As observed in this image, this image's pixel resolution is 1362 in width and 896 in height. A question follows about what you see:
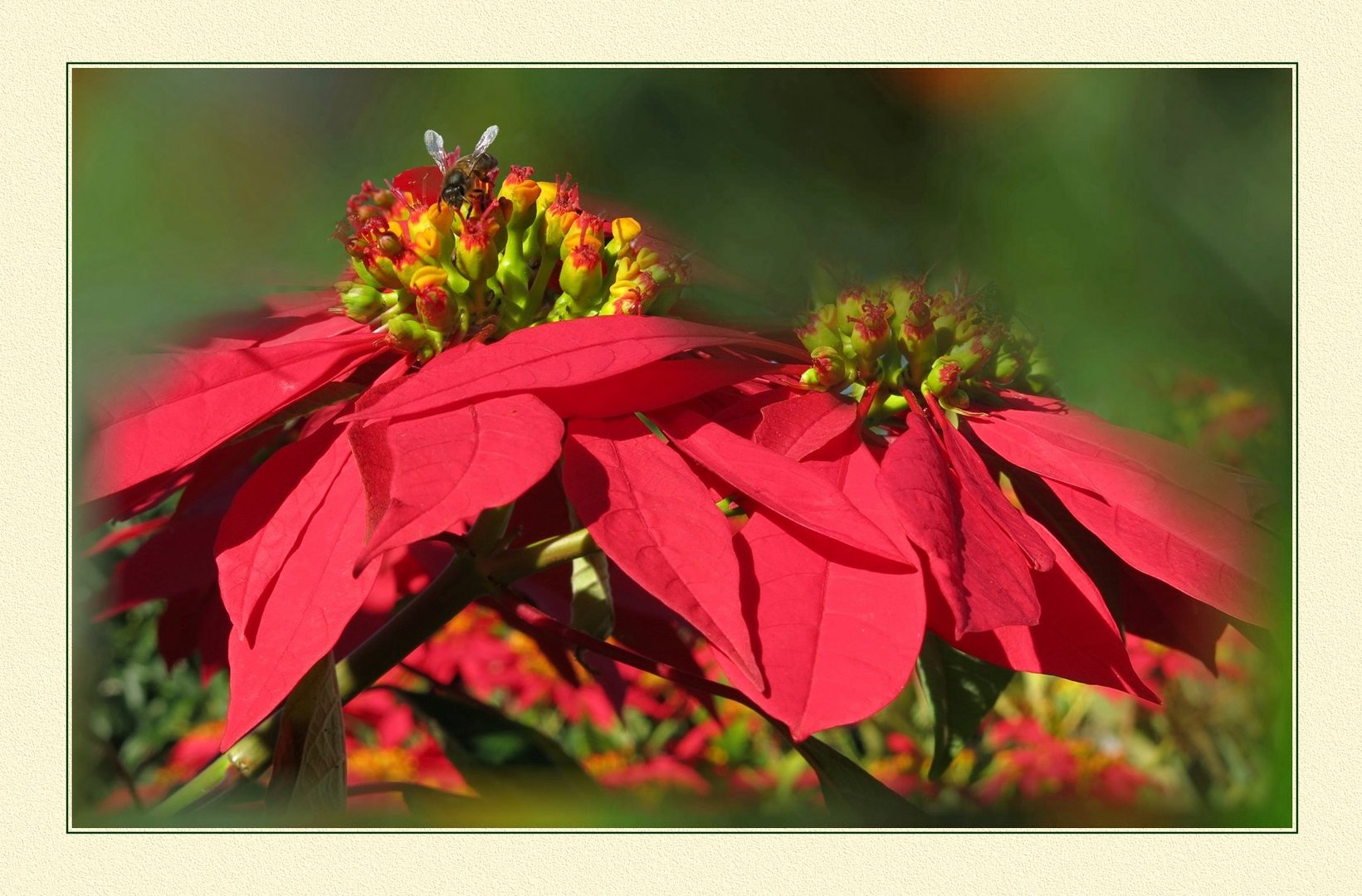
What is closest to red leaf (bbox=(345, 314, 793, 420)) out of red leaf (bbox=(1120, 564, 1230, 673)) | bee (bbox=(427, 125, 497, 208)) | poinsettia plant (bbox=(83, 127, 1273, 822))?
poinsettia plant (bbox=(83, 127, 1273, 822))

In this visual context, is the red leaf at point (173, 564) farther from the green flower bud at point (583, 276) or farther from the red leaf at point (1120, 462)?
the red leaf at point (1120, 462)

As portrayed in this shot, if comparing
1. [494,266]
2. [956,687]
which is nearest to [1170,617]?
[956,687]

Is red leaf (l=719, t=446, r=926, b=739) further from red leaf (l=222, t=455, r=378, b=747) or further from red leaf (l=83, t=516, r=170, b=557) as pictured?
red leaf (l=83, t=516, r=170, b=557)

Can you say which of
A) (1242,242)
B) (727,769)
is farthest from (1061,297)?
(727,769)

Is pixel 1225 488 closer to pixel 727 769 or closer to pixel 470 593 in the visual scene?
pixel 470 593

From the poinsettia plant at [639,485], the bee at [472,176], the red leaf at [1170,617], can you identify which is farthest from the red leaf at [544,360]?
the red leaf at [1170,617]

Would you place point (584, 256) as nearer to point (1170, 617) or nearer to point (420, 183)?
point (420, 183)

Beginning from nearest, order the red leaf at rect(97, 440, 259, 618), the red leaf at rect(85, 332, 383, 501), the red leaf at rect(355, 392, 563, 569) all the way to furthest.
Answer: the red leaf at rect(355, 392, 563, 569)
the red leaf at rect(85, 332, 383, 501)
the red leaf at rect(97, 440, 259, 618)
